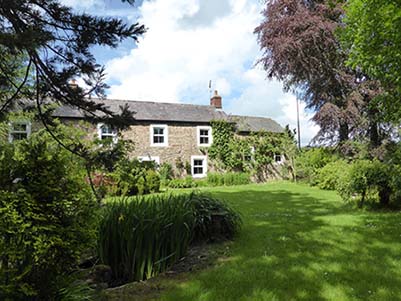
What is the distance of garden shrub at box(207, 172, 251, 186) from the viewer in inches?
813

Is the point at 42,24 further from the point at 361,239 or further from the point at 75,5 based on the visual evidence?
the point at 361,239

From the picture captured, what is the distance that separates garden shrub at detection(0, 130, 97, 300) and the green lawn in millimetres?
1238

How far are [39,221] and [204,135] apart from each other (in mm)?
20308

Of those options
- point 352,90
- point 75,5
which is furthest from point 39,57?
point 352,90

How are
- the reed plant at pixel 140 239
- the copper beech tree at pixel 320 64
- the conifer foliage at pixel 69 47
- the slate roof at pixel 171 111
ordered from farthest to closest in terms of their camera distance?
1. the slate roof at pixel 171 111
2. the copper beech tree at pixel 320 64
3. the reed plant at pixel 140 239
4. the conifer foliage at pixel 69 47

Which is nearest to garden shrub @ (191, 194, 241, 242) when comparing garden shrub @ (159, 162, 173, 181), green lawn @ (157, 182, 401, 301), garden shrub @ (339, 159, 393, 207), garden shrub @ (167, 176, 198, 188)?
green lawn @ (157, 182, 401, 301)

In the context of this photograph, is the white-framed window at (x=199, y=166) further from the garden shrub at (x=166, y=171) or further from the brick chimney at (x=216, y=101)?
the brick chimney at (x=216, y=101)

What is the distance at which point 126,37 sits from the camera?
3.30 meters

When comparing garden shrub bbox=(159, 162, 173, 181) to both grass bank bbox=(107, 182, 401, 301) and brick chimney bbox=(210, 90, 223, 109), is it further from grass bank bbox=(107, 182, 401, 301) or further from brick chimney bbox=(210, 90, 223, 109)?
grass bank bbox=(107, 182, 401, 301)

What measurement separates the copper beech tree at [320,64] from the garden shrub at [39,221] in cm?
1588

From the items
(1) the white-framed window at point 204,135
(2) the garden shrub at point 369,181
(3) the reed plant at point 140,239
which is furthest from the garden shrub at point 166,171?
(3) the reed plant at point 140,239

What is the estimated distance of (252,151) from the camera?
23203mm

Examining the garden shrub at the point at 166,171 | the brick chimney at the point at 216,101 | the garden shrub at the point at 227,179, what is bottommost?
the garden shrub at the point at 227,179

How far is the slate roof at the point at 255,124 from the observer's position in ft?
77.3
